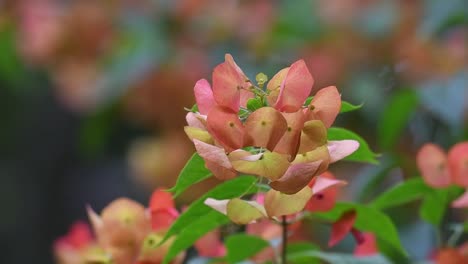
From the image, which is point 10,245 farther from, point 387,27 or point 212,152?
point 212,152

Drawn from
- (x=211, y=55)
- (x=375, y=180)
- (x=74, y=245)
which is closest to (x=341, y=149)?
(x=74, y=245)

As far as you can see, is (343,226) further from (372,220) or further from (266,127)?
(266,127)

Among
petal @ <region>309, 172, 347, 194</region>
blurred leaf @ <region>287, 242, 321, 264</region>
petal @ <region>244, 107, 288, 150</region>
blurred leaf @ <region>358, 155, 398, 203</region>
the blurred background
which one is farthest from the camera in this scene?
the blurred background

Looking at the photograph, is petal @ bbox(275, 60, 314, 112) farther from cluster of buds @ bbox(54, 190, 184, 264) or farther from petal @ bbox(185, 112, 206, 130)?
cluster of buds @ bbox(54, 190, 184, 264)

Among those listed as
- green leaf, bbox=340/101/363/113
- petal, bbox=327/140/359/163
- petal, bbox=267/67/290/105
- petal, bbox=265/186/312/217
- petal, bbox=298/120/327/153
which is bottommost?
petal, bbox=265/186/312/217

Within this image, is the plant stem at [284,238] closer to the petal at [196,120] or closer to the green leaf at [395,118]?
Answer: the petal at [196,120]

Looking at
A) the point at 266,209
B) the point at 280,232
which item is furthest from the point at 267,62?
the point at 266,209

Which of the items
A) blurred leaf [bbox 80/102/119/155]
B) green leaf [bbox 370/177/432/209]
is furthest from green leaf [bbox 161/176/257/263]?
blurred leaf [bbox 80/102/119/155]

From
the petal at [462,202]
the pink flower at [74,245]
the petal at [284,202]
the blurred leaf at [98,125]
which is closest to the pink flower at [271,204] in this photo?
the petal at [284,202]
